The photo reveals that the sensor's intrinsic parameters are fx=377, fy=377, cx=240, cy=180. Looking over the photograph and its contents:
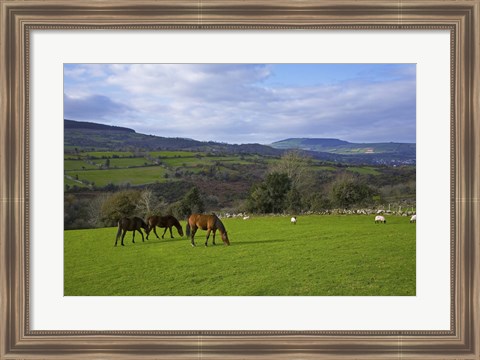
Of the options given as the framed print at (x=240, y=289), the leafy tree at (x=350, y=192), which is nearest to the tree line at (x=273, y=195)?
the leafy tree at (x=350, y=192)

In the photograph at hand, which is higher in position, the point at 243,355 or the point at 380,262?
the point at 380,262

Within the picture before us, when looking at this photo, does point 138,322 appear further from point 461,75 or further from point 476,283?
point 461,75

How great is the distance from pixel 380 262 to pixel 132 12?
18.2 ft

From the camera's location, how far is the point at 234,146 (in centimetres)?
837

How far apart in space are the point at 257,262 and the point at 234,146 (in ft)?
9.01

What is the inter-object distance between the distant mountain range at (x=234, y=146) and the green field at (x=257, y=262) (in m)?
1.52

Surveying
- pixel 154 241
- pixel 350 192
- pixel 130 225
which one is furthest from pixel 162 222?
pixel 350 192

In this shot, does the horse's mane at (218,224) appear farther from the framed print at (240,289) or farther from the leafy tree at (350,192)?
the leafy tree at (350,192)

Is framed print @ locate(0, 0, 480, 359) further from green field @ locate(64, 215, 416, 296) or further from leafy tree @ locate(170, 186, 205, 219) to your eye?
leafy tree @ locate(170, 186, 205, 219)

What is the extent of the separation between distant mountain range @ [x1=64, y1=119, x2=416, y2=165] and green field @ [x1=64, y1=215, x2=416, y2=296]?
1.52m

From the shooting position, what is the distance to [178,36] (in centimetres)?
508

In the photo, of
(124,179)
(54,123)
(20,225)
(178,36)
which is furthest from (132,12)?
(124,179)

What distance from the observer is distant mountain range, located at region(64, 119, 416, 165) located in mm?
7527

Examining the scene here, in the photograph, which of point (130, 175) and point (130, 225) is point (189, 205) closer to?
point (130, 225)
